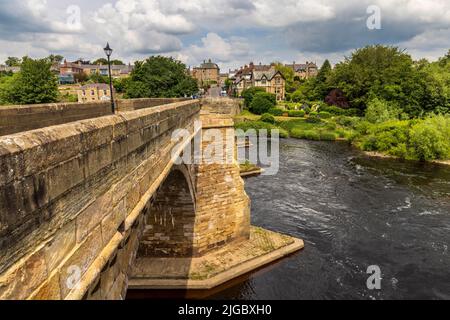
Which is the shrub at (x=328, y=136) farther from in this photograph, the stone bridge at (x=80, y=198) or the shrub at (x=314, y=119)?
the stone bridge at (x=80, y=198)

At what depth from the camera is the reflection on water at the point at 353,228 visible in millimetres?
14367

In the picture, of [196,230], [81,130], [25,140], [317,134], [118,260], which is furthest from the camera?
[317,134]

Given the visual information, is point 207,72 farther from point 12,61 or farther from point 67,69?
point 12,61

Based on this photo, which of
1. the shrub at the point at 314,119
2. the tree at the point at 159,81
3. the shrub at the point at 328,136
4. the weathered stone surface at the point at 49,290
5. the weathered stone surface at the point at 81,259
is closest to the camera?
the weathered stone surface at the point at 49,290

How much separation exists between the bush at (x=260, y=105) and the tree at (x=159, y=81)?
12.2 m

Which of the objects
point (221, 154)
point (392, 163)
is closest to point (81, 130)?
point (221, 154)

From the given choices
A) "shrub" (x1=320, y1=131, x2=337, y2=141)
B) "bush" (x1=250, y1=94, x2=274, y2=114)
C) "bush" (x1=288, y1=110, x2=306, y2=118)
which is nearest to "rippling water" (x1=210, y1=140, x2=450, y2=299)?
"shrub" (x1=320, y1=131, x2=337, y2=141)

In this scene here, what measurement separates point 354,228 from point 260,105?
48.2 m

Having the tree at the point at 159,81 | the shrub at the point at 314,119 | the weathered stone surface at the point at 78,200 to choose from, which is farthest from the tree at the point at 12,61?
the weathered stone surface at the point at 78,200

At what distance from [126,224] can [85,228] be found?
3.64ft

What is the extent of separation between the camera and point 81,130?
3.28 m

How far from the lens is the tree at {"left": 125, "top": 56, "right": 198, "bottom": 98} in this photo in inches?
2275

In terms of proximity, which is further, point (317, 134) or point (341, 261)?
point (317, 134)
